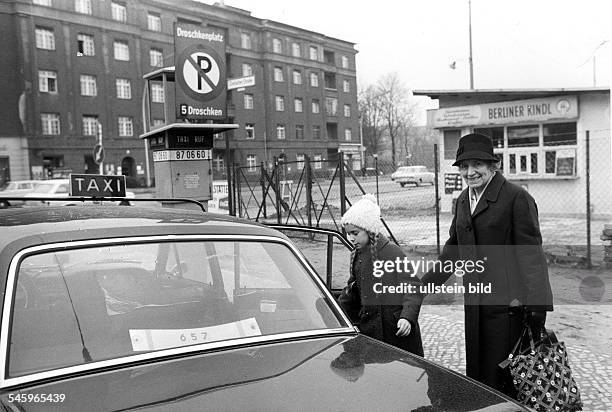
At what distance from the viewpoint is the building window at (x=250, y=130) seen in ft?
141

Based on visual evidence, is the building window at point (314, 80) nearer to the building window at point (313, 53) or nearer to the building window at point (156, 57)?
the building window at point (313, 53)

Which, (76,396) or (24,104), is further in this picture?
(24,104)

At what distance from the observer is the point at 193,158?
30.6ft

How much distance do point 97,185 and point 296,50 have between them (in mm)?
25394

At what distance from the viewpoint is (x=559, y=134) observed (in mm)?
13812

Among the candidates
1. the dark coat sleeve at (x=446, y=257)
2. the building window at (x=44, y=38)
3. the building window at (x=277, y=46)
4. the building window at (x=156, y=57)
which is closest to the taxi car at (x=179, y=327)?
the dark coat sleeve at (x=446, y=257)

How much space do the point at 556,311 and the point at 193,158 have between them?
568 centimetres

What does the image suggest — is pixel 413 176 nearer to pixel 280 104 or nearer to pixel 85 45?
pixel 280 104

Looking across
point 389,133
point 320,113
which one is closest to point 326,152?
point 320,113

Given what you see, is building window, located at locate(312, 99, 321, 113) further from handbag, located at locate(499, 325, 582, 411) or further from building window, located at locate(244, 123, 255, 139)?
handbag, located at locate(499, 325, 582, 411)

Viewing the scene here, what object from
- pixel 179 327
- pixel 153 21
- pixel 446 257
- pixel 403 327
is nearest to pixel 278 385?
pixel 179 327

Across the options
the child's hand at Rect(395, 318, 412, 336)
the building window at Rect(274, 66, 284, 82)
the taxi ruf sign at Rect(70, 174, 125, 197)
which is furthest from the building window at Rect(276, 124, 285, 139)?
the child's hand at Rect(395, 318, 412, 336)

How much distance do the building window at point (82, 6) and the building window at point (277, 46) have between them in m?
10.1

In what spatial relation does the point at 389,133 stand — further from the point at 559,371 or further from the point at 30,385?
the point at 30,385
